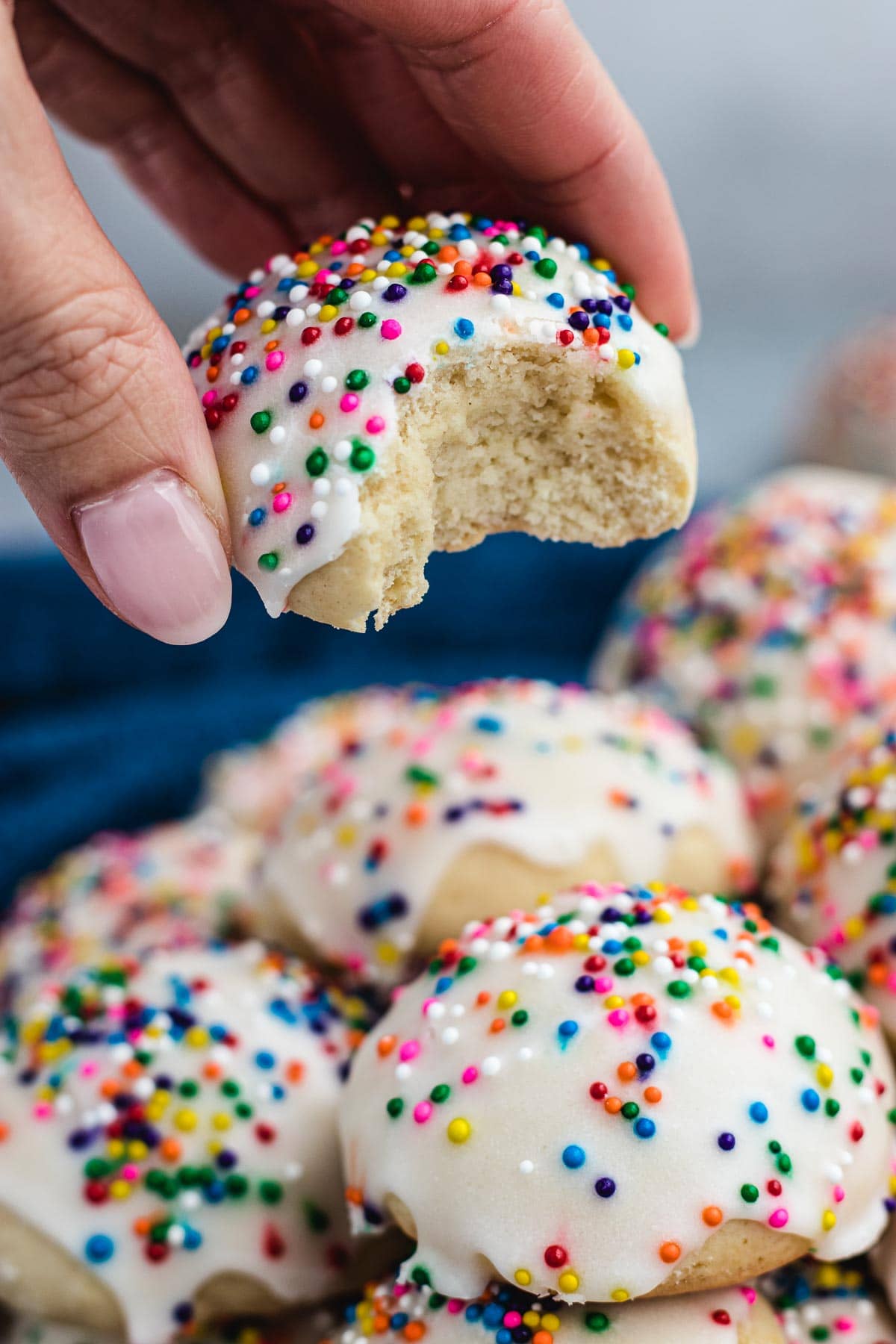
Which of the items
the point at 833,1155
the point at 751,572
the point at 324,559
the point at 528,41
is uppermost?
the point at 528,41

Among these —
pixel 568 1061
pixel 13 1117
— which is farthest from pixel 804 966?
pixel 13 1117

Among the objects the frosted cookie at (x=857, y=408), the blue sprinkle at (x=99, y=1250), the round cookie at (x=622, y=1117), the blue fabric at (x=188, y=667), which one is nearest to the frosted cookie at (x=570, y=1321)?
the round cookie at (x=622, y=1117)

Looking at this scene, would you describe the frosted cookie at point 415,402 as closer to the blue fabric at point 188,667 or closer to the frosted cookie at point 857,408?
the blue fabric at point 188,667

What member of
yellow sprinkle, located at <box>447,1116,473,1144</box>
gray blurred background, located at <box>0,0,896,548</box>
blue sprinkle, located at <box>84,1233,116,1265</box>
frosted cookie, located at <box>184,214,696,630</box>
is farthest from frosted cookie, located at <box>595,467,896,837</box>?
gray blurred background, located at <box>0,0,896,548</box>

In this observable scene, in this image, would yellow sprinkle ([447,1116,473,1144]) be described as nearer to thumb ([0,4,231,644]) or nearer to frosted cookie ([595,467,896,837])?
thumb ([0,4,231,644])

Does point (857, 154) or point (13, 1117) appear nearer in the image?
point (13, 1117)

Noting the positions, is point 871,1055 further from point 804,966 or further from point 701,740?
point 701,740

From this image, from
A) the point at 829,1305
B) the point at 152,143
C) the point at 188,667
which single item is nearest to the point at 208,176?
the point at 152,143
